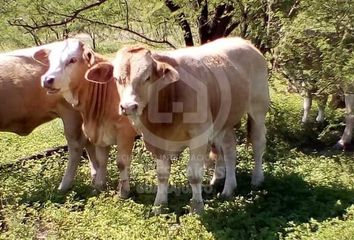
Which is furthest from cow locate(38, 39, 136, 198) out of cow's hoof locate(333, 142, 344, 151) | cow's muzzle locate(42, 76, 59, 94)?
cow's hoof locate(333, 142, 344, 151)

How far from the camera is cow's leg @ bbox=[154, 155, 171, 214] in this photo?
6.34 meters

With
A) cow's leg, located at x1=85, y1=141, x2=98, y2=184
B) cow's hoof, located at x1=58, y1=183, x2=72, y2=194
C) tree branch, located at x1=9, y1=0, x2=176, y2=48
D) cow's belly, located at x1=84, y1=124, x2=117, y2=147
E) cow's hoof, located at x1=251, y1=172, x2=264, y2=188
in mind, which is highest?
tree branch, located at x1=9, y1=0, x2=176, y2=48

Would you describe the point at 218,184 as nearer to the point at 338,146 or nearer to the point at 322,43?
the point at 322,43

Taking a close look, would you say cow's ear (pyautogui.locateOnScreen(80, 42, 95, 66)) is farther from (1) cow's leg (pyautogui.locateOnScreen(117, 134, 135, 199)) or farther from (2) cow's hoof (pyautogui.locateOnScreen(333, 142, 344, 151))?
(2) cow's hoof (pyautogui.locateOnScreen(333, 142, 344, 151))

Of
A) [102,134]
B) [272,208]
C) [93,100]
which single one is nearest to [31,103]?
[93,100]

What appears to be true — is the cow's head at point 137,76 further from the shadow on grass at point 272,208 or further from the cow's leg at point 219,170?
the cow's leg at point 219,170

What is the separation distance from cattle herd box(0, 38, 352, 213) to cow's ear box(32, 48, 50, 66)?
0.01m

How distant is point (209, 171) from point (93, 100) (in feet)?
6.24

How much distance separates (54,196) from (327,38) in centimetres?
360

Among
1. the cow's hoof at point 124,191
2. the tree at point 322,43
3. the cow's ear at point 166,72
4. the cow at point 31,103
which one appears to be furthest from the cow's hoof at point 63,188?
the tree at point 322,43

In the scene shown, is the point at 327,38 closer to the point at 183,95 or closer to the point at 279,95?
the point at 183,95

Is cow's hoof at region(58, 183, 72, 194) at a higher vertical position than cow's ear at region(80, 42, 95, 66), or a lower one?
lower

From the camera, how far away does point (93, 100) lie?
6.75 metres

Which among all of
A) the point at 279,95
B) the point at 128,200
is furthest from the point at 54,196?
the point at 279,95
